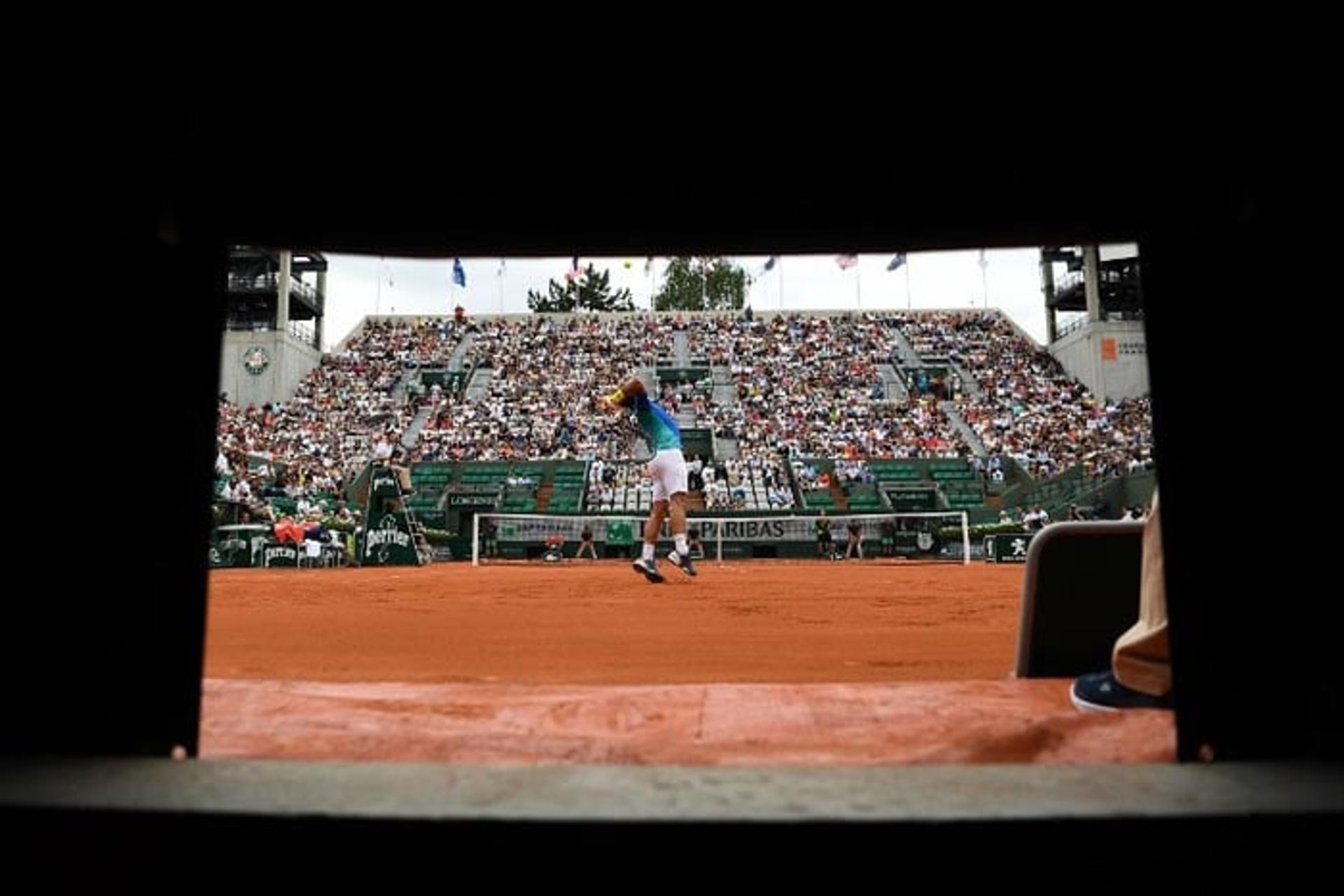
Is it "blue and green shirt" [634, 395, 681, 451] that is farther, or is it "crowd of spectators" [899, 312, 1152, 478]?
"crowd of spectators" [899, 312, 1152, 478]

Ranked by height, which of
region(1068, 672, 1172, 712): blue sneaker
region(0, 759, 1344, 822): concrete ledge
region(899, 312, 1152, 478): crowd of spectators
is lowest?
region(1068, 672, 1172, 712): blue sneaker

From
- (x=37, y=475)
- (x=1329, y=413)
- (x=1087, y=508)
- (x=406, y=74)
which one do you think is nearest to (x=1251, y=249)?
(x=1329, y=413)

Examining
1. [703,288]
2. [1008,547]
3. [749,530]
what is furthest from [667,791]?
[703,288]

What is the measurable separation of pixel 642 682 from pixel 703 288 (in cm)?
4877

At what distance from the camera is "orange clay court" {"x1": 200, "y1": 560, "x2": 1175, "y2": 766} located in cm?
199

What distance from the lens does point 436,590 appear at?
8.65 m

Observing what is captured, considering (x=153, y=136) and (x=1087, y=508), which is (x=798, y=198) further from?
(x=1087, y=508)

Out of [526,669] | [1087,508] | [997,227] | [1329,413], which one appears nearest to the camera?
[1329,413]

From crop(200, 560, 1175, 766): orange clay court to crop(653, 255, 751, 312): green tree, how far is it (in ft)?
144

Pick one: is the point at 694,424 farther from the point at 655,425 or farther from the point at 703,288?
the point at 703,288

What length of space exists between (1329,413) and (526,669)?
3.14 metres

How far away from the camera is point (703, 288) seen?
50.9m

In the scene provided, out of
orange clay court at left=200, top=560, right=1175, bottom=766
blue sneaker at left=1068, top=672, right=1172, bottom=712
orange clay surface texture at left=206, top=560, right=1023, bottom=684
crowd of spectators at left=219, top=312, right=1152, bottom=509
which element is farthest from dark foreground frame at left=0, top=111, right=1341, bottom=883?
crowd of spectators at left=219, top=312, right=1152, bottom=509

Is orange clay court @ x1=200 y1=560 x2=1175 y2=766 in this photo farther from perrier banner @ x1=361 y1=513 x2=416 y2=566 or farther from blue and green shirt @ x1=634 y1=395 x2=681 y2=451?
perrier banner @ x1=361 y1=513 x2=416 y2=566
